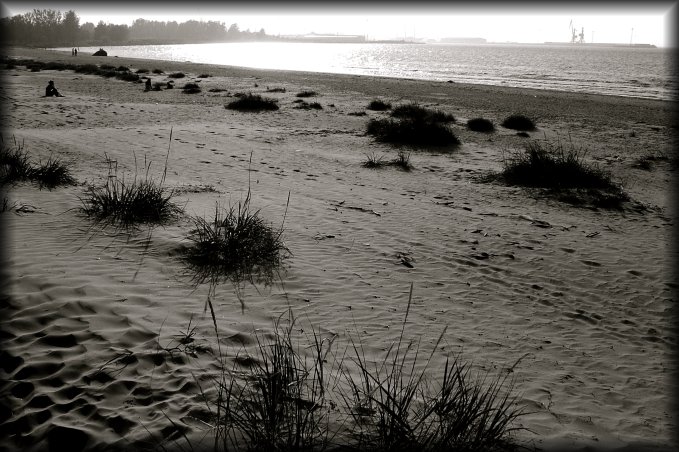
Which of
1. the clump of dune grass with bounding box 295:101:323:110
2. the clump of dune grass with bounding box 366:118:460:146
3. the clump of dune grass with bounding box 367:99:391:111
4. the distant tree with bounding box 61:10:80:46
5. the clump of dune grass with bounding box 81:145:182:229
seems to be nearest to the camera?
the clump of dune grass with bounding box 81:145:182:229

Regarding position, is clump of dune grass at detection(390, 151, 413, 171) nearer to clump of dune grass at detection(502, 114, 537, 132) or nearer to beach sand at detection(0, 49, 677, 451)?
beach sand at detection(0, 49, 677, 451)

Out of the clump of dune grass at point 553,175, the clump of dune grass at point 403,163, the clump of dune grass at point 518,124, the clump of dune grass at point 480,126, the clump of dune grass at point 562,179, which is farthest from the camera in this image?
the clump of dune grass at point 518,124

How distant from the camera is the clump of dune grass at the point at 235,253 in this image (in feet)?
15.1

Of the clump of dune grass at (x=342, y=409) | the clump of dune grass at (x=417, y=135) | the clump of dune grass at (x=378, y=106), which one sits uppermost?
the clump of dune grass at (x=378, y=106)

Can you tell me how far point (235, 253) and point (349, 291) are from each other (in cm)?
125

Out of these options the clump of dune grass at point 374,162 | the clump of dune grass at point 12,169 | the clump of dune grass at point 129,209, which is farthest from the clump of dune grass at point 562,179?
the clump of dune grass at point 12,169

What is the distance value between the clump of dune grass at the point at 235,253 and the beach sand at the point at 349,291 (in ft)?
0.60

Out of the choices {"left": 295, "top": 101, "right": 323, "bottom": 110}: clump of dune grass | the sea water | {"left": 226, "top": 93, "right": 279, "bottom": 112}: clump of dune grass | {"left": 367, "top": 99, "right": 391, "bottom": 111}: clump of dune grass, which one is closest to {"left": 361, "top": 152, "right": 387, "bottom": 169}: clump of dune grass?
{"left": 226, "top": 93, "right": 279, "bottom": 112}: clump of dune grass

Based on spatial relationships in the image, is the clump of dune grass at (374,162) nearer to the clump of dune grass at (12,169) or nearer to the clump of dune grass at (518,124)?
the clump of dune grass at (12,169)

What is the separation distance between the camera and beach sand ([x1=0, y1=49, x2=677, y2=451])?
292 centimetres

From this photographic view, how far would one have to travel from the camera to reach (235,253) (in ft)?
15.7

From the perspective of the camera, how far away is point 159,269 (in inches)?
179

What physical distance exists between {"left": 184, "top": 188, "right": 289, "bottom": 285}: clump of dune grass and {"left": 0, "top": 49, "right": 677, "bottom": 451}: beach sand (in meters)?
0.18

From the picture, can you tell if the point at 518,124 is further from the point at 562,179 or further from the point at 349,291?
the point at 349,291
